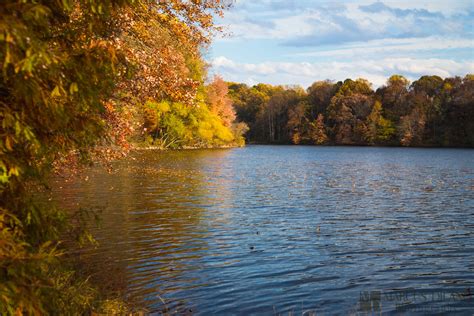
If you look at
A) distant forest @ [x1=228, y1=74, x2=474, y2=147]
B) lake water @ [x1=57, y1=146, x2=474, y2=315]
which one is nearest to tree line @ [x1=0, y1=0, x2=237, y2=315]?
lake water @ [x1=57, y1=146, x2=474, y2=315]

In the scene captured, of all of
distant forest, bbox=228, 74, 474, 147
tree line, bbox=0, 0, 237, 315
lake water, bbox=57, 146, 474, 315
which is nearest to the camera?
tree line, bbox=0, 0, 237, 315

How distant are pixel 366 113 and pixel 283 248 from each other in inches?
4351

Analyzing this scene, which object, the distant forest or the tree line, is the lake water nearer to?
the tree line

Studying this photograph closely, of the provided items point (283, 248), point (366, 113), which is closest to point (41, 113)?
point (283, 248)

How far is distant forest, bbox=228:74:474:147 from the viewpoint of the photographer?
4213 inches

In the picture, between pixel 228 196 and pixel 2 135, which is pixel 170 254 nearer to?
pixel 2 135

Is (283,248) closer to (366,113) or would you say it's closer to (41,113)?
(41,113)

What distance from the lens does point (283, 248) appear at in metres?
16.2

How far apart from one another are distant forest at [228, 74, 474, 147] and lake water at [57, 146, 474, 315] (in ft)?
269

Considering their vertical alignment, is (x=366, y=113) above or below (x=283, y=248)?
above

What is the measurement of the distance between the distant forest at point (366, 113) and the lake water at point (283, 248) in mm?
81941

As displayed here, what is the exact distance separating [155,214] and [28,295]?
17.1 metres

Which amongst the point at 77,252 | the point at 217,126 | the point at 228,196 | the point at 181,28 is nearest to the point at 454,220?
the point at 228,196

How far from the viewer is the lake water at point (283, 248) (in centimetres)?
1148
